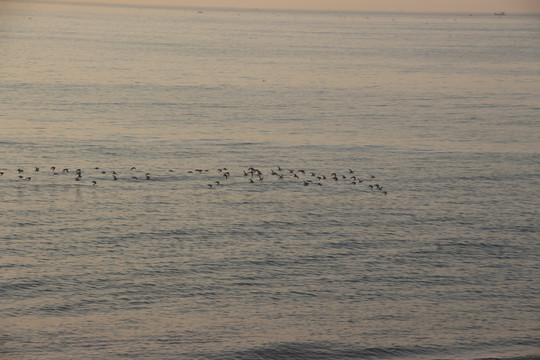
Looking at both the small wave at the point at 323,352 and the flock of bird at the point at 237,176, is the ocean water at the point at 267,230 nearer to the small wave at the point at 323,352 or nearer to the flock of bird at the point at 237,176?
the small wave at the point at 323,352

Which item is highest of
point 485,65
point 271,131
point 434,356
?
point 485,65

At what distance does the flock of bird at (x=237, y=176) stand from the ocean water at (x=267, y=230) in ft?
1.25

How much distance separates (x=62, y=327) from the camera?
43.8 meters

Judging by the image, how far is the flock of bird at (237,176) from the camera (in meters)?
74.6

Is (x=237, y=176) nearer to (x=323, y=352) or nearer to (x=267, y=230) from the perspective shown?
(x=267, y=230)

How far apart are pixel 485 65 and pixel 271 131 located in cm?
10774

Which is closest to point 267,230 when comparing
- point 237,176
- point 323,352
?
point 237,176

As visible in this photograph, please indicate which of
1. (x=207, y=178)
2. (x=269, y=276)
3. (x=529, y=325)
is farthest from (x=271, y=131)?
(x=529, y=325)

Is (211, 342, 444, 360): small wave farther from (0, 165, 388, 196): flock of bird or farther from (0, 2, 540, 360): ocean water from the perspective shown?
(0, 165, 388, 196): flock of bird

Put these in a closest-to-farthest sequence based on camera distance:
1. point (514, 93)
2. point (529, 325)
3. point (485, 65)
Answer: point (529, 325) → point (514, 93) → point (485, 65)

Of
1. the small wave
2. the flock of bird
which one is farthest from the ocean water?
the flock of bird

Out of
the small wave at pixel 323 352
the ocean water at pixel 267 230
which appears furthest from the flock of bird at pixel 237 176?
the small wave at pixel 323 352

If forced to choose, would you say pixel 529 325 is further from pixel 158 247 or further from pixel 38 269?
pixel 38 269

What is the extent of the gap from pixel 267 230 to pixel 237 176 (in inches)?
637
